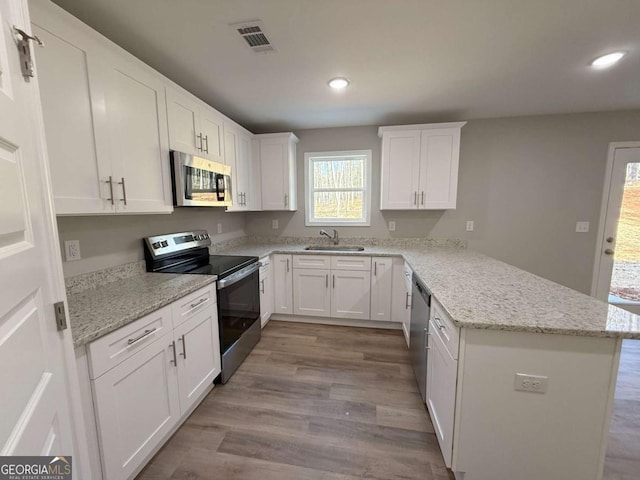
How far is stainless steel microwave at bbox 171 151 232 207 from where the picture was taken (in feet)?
6.12

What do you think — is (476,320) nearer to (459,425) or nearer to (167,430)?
(459,425)

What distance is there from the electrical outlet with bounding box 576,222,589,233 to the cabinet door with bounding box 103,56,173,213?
4251 mm

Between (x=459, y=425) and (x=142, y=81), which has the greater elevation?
(x=142, y=81)

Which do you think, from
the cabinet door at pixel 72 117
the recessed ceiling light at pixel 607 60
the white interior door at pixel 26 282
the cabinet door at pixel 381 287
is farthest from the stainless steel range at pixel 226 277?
the recessed ceiling light at pixel 607 60

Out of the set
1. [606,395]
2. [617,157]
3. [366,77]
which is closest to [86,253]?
[366,77]

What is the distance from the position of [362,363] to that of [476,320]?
144 centimetres

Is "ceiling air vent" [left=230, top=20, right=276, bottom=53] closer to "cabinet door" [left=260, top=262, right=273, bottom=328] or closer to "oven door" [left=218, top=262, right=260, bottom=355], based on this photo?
"oven door" [left=218, top=262, right=260, bottom=355]

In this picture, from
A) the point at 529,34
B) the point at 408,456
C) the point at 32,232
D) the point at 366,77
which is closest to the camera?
the point at 32,232

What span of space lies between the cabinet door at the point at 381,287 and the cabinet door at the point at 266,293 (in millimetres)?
1196

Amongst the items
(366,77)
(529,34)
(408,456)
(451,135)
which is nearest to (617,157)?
(451,135)

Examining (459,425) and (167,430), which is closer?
(459,425)

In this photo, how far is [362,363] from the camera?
7.65 ft

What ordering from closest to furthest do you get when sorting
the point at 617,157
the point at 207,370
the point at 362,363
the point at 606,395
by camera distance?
the point at 606,395
the point at 207,370
the point at 362,363
the point at 617,157

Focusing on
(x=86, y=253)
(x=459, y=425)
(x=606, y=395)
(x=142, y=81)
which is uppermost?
(x=142, y=81)
